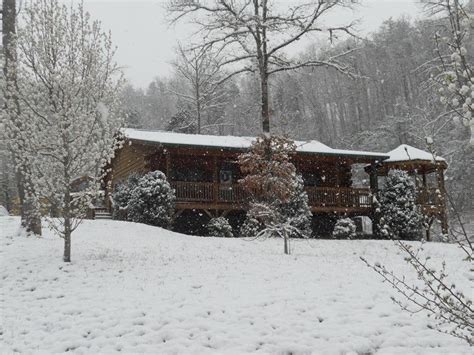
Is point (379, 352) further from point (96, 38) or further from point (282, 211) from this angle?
point (282, 211)

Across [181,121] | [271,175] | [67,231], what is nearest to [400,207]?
[271,175]

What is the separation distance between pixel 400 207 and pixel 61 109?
1560 cm

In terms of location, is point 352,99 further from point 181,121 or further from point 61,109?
point 61,109

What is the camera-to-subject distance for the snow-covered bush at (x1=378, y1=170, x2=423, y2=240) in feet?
68.1

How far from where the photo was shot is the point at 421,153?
23.4m

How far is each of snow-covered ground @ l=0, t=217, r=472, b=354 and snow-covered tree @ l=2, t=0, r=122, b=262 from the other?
5.52 ft

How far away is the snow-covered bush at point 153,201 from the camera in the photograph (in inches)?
712

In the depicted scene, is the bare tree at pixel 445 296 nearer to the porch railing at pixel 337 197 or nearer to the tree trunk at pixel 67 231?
the tree trunk at pixel 67 231

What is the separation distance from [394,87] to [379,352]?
46.4 meters

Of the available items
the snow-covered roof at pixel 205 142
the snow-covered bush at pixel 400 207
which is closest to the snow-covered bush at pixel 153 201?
the snow-covered roof at pixel 205 142

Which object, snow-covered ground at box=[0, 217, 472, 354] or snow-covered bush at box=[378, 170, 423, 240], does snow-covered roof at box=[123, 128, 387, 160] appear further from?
snow-covered ground at box=[0, 217, 472, 354]

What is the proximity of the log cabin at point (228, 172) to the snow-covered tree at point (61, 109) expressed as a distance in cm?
811

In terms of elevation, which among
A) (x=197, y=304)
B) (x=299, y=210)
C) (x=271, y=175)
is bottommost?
(x=197, y=304)

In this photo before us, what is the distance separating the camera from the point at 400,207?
21.2 m
